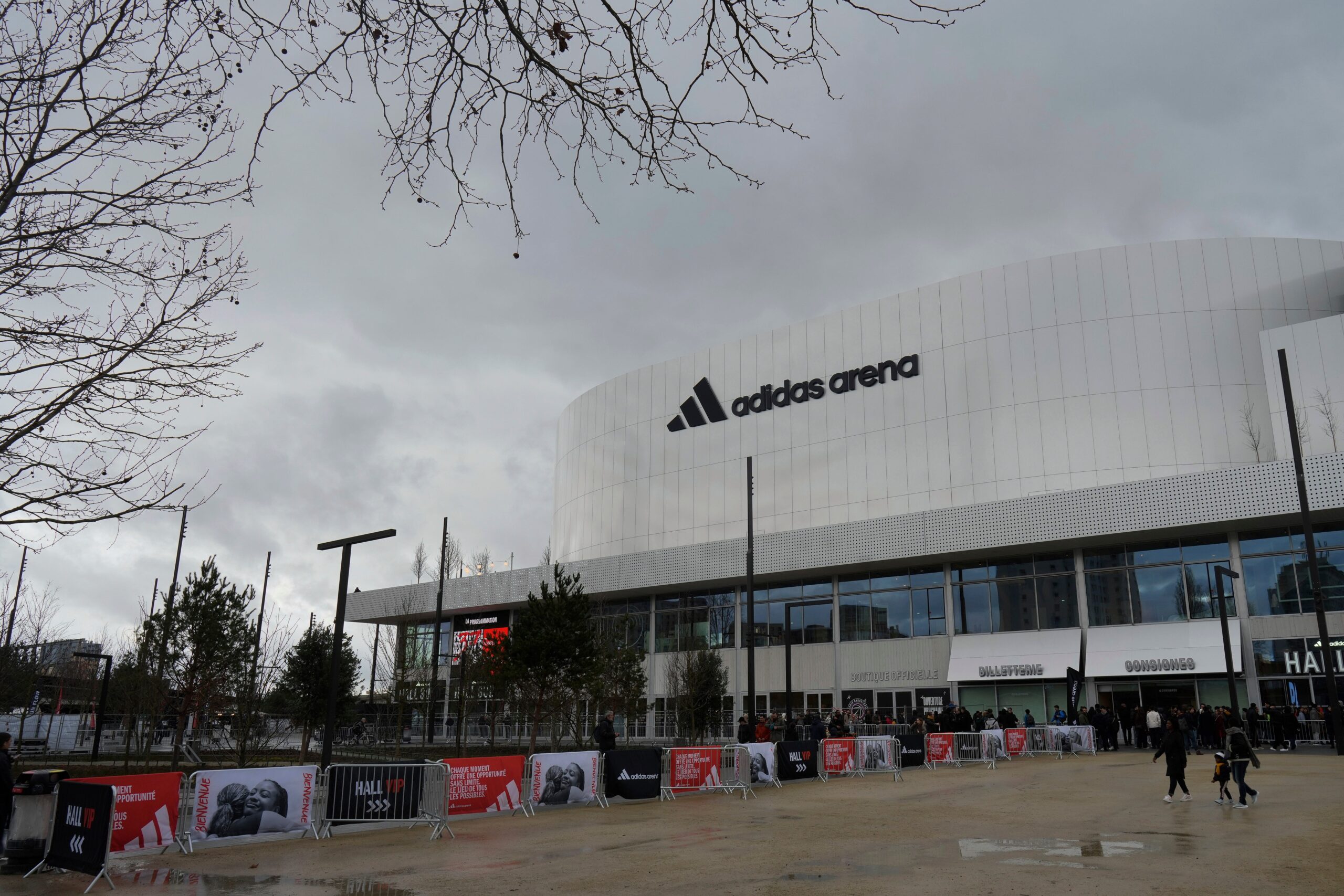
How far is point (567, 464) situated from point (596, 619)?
18.2 m

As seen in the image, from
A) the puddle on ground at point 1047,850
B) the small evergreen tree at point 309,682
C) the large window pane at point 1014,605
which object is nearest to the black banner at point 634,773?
the puddle on ground at point 1047,850

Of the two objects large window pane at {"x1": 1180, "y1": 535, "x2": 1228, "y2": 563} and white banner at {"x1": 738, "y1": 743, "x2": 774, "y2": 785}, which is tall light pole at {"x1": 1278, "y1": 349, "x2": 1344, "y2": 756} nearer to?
large window pane at {"x1": 1180, "y1": 535, "x2": 1228, "y2": 563}

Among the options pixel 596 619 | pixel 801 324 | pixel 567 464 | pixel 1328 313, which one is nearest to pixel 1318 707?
pixel 1328 313

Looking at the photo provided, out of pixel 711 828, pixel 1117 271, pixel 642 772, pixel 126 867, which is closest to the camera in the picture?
pixel 126 867

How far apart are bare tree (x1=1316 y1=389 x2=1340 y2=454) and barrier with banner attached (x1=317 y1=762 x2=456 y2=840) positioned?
35.4 meters

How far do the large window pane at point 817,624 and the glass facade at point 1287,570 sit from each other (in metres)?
18.6

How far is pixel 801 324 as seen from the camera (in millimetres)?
51656

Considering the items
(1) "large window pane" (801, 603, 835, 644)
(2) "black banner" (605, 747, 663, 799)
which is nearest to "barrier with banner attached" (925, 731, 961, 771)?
(2) "black banner" (605, 747, 663, 799)

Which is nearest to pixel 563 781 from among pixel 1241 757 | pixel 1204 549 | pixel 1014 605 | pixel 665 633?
pixel 1241 757

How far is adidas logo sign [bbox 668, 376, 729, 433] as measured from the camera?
180 ft

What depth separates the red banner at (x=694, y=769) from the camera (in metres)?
19.9

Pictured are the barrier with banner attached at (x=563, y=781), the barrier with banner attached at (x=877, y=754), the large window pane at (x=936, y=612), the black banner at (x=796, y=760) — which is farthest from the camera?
the large window pane at (x=936, y=612)

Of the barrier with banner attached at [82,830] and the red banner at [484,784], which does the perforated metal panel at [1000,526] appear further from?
the barrier with banner attached at [82,830]

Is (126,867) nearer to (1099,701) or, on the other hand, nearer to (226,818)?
(226,818)
